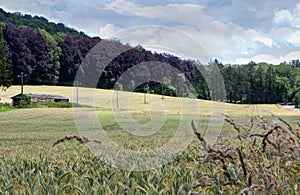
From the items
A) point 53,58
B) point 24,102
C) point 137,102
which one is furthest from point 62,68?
point 137,102

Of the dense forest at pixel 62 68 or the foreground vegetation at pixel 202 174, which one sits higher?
the dense forest at pixel 62 68

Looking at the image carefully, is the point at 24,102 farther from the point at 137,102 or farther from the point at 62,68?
the point at 62,68

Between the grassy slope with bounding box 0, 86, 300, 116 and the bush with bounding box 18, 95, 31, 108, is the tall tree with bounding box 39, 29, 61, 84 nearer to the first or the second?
the grassy slope with bounding box 0, 86, 300, 116

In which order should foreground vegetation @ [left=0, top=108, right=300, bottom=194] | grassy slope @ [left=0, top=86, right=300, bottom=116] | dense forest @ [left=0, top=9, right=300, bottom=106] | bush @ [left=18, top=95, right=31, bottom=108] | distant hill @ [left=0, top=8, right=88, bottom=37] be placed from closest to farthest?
foreground vegetation @ [left=0, top=108, right=300, bottom=194], grassy slope @ [left=0, top=86, right=300, bottom=116], bush @ [left=18, top=95, right=31, bottom=108], dense forest @ [left=0, top=9, right=300, bottom=106], distant hill @ [left=0, top=8, right=88, bottom=37]

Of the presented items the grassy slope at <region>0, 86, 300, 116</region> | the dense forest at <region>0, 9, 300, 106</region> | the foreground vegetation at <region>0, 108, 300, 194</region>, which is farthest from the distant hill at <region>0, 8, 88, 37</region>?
the foreground vegetation at <region>0, 108, 300, 194</region>

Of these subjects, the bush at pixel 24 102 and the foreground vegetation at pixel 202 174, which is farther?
the bush at pixel 24 102

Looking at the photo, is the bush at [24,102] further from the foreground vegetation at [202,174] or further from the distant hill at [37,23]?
the distant hill at [37,23]

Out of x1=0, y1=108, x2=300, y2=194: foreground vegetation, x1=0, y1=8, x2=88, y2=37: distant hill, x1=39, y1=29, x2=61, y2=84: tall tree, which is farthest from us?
x1=0, y1=8, x2=88, y2=37: distant hill

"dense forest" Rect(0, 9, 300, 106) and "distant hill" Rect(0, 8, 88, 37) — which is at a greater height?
"distant hill" Rect(0, 8, 88, 37)

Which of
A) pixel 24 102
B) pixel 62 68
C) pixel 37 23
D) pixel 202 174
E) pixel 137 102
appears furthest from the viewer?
pixel 37 23

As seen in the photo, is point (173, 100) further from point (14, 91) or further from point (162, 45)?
point (162, 45)

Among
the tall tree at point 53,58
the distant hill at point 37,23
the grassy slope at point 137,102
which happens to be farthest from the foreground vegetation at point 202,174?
the distant hill at point 37,23

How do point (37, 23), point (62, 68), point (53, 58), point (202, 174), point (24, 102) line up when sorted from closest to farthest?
point (202, 174) < point (24, 102) < point (53, 58) < point (62, 68) < point (37, 23)

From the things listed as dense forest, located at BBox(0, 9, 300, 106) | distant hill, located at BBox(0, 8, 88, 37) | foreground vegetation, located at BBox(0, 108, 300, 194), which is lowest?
foreground vegetation, located at BBox(0, 108, 300, 194)
